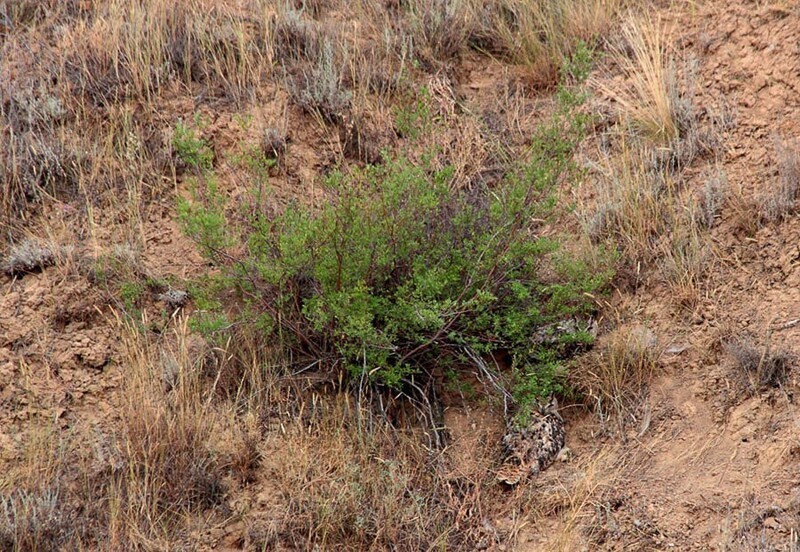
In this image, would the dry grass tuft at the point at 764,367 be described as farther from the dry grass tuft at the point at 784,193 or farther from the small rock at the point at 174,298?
the small rock at the point at 174,298

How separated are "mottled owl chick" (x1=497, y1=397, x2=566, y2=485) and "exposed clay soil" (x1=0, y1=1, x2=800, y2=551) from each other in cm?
7

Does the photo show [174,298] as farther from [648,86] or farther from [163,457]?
[648,86]

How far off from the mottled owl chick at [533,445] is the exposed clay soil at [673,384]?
0.07 metres

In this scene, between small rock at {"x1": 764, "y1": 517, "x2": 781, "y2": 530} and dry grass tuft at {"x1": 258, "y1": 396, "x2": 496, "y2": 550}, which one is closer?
small rock at {"x1": 764, "y1": 517, "x2": 781, "y2": 530}

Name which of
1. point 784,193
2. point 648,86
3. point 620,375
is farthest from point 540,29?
point 620,375

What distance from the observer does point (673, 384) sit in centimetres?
456

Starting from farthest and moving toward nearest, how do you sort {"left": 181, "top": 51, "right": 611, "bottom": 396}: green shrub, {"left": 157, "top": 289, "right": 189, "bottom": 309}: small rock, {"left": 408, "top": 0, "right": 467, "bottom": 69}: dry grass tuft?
{"left": 408, "top": 0, "right": 467, "bottom": 69}: dry grass tuft < {"left": 157, "top": 289, "right": 189, "bottom": 309}: small rock < {"left": 181, "top": 51, "right": 611, "bottom": 396}: green shrub

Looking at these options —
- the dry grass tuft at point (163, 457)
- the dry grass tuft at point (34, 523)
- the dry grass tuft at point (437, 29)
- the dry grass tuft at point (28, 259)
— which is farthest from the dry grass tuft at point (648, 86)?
the dry grass tuft at point (34, 523)

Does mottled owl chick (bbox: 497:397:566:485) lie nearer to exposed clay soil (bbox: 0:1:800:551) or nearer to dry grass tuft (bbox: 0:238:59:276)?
exposed clay soil (bbox: 0:1:800:551)

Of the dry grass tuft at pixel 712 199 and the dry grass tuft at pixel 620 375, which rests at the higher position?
the dry grass tuft at pixel 712 199

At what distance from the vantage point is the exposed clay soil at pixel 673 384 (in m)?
3.97

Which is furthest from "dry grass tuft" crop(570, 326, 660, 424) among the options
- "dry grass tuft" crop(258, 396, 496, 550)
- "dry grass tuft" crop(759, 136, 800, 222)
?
"dry grass tuft" crop(759, 136, 800, 222)

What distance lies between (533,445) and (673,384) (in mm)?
768

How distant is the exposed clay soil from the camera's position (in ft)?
13.0
